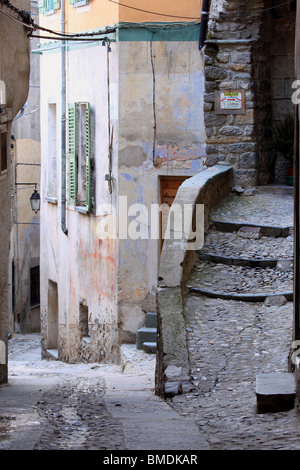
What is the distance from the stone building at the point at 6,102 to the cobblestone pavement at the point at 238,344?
205cm

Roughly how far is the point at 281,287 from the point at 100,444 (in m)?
3.93

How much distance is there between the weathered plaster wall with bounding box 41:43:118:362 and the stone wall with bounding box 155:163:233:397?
11.4 feet

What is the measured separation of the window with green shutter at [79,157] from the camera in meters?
12.8

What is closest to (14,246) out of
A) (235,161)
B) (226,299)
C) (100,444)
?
(235,161)

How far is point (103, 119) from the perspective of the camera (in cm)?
1251

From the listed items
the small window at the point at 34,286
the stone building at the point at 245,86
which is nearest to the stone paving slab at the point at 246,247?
the stone building at the point at 245,86

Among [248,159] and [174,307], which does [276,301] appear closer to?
[174,307]

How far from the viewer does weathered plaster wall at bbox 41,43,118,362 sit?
12492 mm

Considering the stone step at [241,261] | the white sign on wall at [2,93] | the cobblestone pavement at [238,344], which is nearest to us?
the cobblestone pavement at [238,344]

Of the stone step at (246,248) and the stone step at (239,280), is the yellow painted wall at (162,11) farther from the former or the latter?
the stone step at (239,280)

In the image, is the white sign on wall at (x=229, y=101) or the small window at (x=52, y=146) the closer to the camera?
the white sign on wall at (x=229, y=101)

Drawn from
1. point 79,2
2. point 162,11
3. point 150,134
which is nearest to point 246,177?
point 150,134
